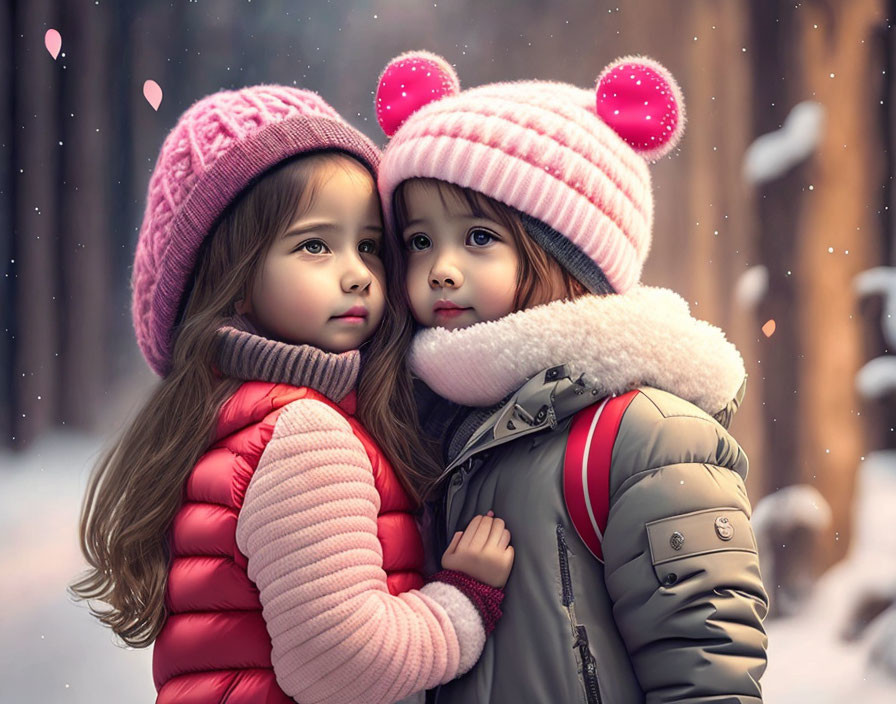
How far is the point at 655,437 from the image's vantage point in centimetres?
105

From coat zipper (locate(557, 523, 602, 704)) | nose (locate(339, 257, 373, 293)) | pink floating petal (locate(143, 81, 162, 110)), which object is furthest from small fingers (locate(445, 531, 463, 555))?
pink floating petal (locate(143, 81, 162, 110))

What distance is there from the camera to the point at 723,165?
83.5 inches

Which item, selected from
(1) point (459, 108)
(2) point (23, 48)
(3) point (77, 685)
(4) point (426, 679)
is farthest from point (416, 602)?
(2) point (23, 48)

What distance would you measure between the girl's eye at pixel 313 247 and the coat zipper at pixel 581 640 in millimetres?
491

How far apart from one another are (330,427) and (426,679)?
1.00 ft

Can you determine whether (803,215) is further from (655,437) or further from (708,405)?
(655,437)

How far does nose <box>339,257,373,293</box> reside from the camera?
46.5 inches

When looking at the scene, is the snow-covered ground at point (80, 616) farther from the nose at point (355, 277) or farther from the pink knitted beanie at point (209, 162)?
the nose at point (355, 277)

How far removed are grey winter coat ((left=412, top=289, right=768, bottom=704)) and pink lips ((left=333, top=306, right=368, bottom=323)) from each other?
99 mm

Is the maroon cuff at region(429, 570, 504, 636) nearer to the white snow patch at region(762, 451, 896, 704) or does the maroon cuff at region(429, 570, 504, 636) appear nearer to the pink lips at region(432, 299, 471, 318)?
the pink lips at region(432, 299, 471, 318)

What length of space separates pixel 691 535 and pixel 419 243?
0.52 m

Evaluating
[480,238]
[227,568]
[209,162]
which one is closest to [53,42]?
[209,162]

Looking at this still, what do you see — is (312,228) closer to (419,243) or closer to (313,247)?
(313,247)

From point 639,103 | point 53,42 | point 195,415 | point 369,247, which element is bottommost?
point 195,415
